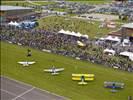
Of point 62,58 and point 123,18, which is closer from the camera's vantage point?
point 62,58

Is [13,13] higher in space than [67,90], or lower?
higher

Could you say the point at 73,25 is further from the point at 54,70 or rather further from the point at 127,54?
the point at 54,70

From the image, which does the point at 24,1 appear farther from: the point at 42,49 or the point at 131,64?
the point at 131,64

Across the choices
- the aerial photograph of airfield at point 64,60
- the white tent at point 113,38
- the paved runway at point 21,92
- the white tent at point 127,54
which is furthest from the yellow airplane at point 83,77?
the white tent at point 113,38

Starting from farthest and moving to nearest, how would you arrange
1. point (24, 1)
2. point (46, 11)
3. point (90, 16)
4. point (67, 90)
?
point (24, 1) < point (46, 11) < point (90, 16) < point (67, 90)

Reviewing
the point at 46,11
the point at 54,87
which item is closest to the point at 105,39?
the point at 54,87

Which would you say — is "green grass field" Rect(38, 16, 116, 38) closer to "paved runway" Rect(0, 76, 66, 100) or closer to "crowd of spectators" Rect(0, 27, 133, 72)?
"crowd of spectators" Rect(0, 27, 133, 72)

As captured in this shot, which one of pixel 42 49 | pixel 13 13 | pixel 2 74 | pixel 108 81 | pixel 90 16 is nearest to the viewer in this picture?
pixel 108 81

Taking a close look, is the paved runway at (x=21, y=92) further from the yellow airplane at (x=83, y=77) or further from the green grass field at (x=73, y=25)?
the green grass field at (x=73, y=25)
